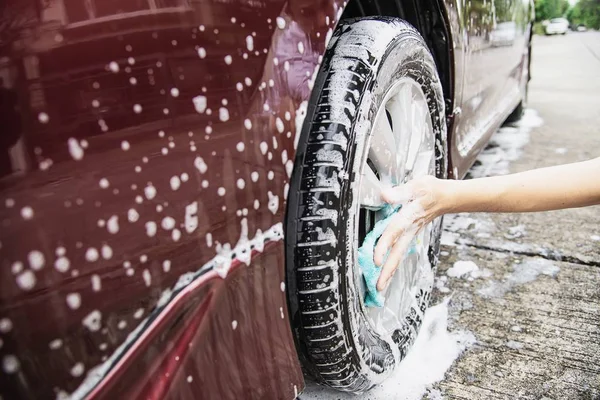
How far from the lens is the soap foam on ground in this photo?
138 centimetres

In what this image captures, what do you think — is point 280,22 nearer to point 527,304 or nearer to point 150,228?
point 150,228

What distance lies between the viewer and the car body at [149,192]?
57 centimetres

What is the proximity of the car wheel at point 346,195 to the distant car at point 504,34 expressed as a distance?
103 cm

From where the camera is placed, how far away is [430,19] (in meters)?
1.65

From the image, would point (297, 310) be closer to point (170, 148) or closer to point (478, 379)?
point (170, 148)

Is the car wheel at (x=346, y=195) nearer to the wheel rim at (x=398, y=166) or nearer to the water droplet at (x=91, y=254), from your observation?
the wheel rim at (x=398, y=166)

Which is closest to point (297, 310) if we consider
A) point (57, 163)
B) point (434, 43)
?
point (57, 163)

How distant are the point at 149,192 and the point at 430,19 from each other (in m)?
1.27

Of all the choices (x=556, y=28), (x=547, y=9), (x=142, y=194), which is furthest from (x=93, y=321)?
(x=547, y=9)

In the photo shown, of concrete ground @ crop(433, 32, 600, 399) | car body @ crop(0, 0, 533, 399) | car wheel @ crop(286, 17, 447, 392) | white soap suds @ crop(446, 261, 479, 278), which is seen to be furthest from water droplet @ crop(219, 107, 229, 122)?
white soap suds @ crop(446, 261, 479, 278)

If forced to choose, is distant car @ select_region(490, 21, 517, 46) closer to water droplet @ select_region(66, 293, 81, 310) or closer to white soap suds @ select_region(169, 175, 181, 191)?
white soap suds @ select_region(169, 175, 181, 191)

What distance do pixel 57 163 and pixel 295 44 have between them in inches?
18.2

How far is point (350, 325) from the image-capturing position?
1.06 m

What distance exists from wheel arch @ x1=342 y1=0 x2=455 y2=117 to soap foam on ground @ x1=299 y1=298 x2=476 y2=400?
709mm
